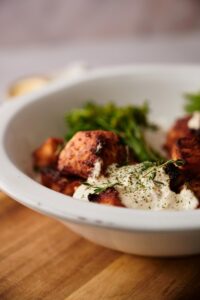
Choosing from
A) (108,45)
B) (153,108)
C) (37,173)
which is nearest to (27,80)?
(153,108)

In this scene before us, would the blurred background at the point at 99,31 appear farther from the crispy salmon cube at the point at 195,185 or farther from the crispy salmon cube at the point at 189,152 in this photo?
the crispy salmon cube at the point at 195,185

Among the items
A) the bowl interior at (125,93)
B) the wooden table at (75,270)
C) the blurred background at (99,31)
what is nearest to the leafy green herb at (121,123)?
the bowl interior at (125,93)

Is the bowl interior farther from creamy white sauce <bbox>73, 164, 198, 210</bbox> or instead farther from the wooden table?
creamy white sauce <bbox>73, 164, 198, 210</bbox>

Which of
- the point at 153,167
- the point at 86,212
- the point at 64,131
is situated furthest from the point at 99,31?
the point at 86,212

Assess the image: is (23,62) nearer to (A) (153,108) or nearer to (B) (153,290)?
(A) (153,108)

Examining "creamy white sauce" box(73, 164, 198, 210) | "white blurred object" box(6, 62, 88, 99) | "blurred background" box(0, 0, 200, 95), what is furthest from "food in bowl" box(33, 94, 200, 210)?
"blurred background" box(0, 0, 200, 95)

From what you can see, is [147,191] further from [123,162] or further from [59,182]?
[59,182]
